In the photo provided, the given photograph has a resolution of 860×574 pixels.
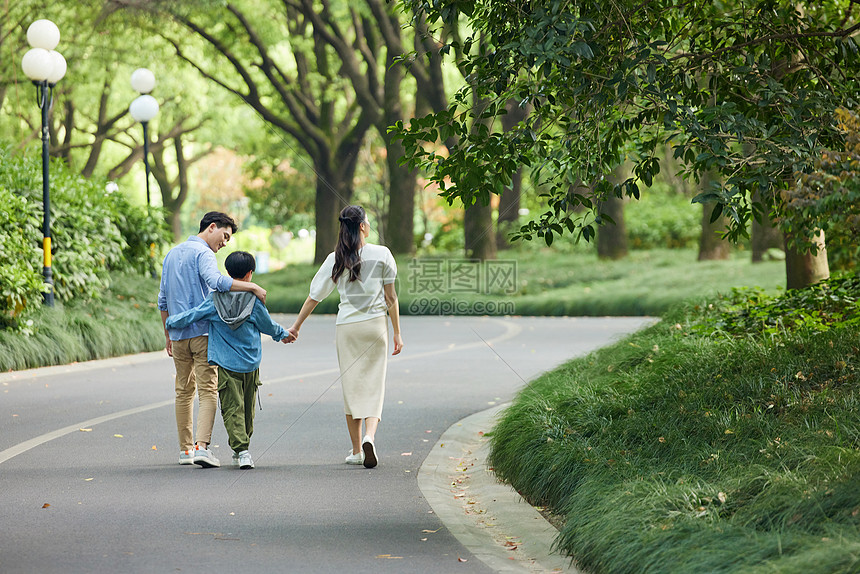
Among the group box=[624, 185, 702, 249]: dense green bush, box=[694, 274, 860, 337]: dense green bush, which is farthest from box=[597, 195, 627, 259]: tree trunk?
box=[694, 274, 860, 337]: dense green bush

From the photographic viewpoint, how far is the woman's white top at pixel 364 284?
291 inches

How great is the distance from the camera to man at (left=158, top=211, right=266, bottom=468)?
7379 mm

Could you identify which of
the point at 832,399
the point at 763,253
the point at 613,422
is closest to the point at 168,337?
the point at 613,422

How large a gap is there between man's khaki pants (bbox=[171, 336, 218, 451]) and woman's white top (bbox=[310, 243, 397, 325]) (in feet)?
3.15

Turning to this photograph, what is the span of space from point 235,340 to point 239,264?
0.57 m

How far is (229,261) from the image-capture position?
24.1 feet

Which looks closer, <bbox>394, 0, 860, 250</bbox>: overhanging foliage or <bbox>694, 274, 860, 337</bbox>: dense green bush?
<bbox>394, 0, 860, 250</bbox>: overhanging foliage

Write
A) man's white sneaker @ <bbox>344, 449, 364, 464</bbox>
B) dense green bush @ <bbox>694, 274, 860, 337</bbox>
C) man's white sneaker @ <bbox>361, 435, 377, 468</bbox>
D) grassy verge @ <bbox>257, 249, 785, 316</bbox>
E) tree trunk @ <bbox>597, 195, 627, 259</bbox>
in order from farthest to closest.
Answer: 1. tree trunk @ <bbox>597, 195, 627, 259</bbox>
2. grassy verge @ <bbox>257, 249, 785, 316</bbox>
3. dense green bush @ <bbox>694, 274, 860, 337</bbox>
4. man's white sneaker @ <bbox>344, 449, 364, 464</bbox>
5. man's white sneaker @ <bbox>361, 435, 377, 468</bbox>

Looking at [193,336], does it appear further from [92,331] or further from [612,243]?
[612,243]

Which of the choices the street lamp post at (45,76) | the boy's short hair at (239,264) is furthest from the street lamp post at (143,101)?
the boy's short hair at (239,264)

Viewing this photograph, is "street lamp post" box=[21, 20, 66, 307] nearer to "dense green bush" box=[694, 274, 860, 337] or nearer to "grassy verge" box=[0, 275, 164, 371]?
"grassy verge" box=[0, 275, 164, 371]

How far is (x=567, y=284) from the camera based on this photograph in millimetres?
27359

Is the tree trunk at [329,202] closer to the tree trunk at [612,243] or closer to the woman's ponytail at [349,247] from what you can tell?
the tree trunk at [612,243]

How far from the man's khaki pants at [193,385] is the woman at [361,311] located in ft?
2.49
